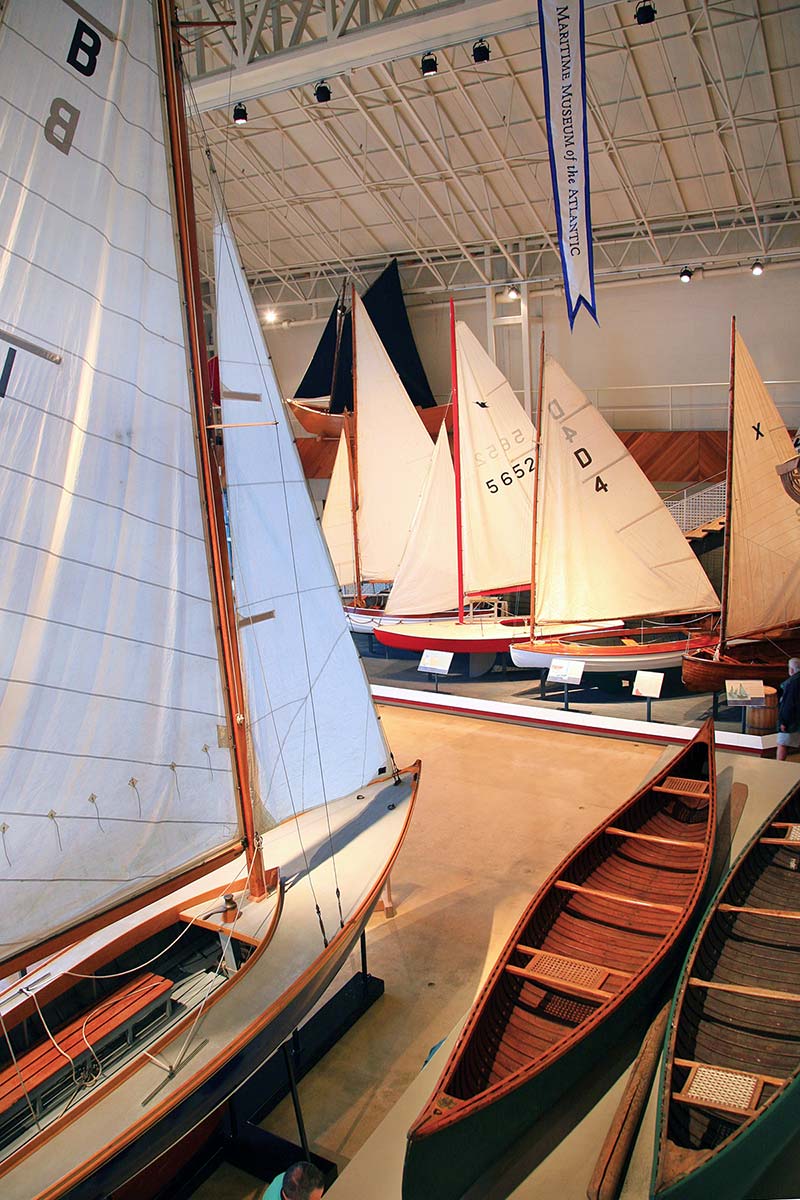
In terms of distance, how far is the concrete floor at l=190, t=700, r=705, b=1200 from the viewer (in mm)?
4234

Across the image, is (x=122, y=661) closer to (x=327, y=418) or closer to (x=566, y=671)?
(x=566, y=671)

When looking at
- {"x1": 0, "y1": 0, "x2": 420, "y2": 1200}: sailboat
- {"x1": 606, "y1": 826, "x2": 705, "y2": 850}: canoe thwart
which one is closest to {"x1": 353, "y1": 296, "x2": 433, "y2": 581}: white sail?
{"x1": 0, "y1": 0, "x2": 420, "y2": 1200}: sailboat

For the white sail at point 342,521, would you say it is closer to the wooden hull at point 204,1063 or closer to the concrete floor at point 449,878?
the concrete floor at point 449,878

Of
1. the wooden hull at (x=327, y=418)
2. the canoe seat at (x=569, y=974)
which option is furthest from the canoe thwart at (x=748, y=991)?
the wooden hull at (x=327, y=418)

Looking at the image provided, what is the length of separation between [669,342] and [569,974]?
1576 centimetres

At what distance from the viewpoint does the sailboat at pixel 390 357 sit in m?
16.9

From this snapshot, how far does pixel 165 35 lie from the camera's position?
369cm

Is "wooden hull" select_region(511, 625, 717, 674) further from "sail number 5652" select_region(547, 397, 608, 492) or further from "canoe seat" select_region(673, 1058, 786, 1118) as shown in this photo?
"canoe seat" select_region(673, 1058, 786, 1118)

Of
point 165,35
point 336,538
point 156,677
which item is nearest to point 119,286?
point 165,35

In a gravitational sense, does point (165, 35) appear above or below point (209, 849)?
above

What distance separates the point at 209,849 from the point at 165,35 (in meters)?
3.71

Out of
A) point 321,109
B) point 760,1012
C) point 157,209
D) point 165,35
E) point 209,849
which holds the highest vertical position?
point 321,109

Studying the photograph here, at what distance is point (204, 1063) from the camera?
3.09 m

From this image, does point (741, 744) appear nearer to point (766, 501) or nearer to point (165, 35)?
point (766, 501)
